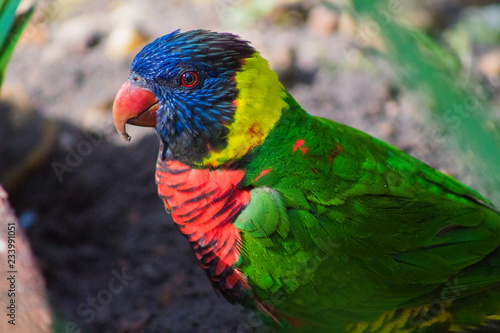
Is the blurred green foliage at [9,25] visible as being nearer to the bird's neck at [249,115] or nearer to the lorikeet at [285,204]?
the lorikeet at [285,204]

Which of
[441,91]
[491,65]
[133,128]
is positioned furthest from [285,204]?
[491,65]

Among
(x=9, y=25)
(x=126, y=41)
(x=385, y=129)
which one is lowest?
(x=9, y=25)

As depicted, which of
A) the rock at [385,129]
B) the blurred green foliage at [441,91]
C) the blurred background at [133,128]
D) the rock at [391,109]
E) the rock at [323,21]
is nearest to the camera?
the blurred green foliage at [441,91]

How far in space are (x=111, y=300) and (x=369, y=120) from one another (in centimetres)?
275

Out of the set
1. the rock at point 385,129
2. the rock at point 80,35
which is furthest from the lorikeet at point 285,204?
the rock at point 80,35

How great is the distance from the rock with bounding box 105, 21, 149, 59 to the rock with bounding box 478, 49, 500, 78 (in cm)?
359

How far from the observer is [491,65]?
14.6ft

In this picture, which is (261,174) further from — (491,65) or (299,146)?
(491,65)

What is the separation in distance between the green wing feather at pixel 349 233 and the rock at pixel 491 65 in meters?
2.69

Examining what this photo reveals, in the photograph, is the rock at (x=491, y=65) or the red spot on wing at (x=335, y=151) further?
the rock at (x=491, y=65)

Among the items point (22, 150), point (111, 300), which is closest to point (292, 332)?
point (111, 300)

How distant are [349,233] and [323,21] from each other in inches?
134

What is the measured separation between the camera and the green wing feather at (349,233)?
6.89 ft

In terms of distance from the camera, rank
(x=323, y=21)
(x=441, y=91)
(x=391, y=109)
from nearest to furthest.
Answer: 1. (x=441, y=91)
2. (x=391, y=109)
3. (x=323, y=21)
